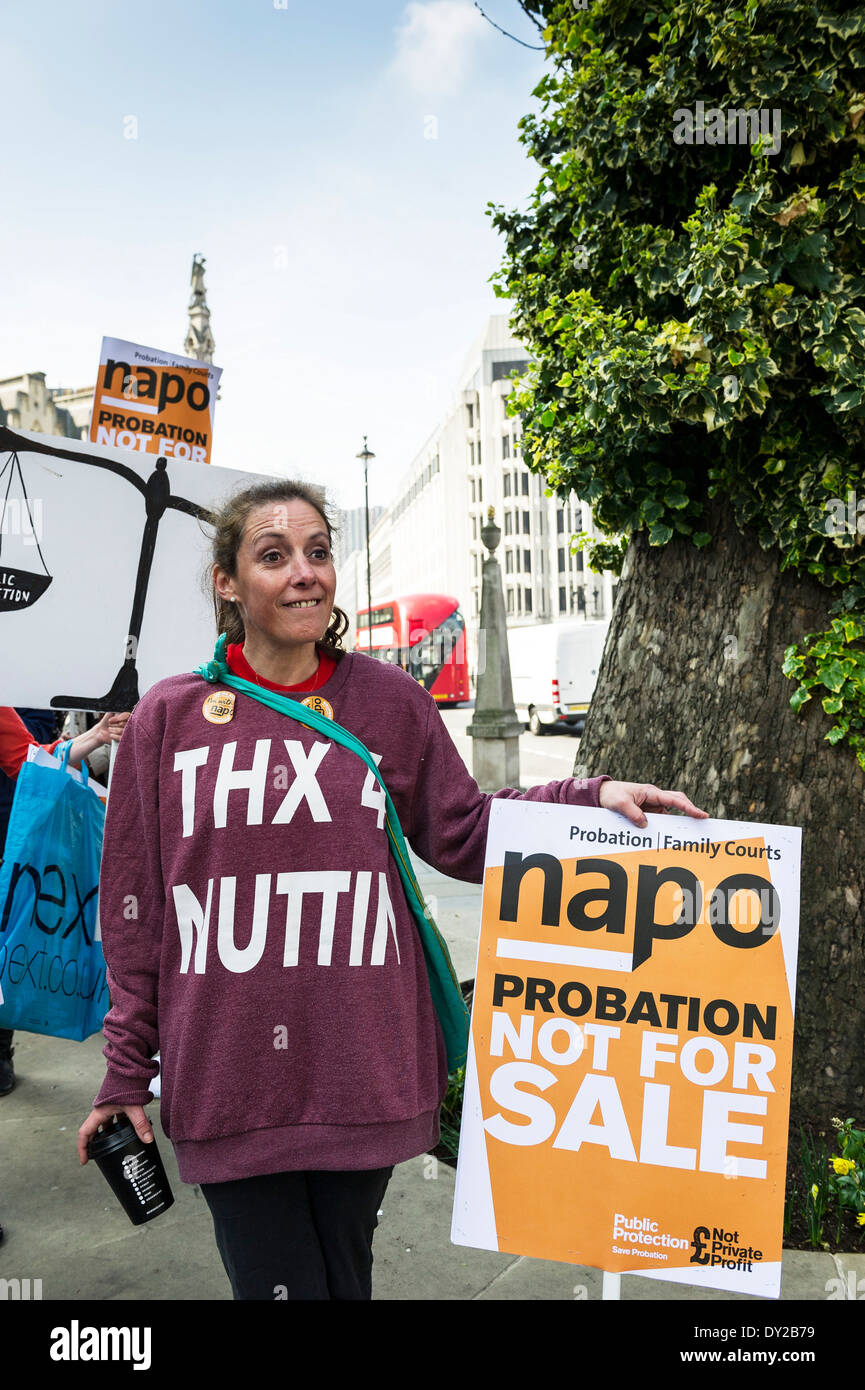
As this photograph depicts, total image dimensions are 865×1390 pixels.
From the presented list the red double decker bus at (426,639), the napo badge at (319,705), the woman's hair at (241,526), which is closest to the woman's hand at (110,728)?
the woman's hair at (241,526)

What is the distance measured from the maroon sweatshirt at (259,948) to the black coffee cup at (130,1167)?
6 cm

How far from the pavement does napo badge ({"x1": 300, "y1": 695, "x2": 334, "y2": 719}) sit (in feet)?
5.80

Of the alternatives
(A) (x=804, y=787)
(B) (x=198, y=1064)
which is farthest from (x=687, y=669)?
(B) (x=198, y=1064)

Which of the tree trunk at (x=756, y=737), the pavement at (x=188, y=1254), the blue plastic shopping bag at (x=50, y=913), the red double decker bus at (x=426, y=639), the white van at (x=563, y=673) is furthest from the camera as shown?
the red double decker bus at (x=426, y=639)

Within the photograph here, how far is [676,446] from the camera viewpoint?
146 inches

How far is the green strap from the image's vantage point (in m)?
1.78

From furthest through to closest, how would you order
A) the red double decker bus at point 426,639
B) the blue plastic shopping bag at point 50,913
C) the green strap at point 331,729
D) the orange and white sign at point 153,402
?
the red double decker bus at point 426,639 → the orange and white sign at point 153,402 → the blue plastic shopping bag at point 50,913 → the green strap at point 331,729

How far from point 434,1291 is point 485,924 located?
51.1 inches

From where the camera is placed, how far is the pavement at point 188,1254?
8.77 ft

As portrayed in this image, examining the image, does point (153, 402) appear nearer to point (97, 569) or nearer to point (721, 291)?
point (97, 569)

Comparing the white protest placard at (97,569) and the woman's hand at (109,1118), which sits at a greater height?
the white protest placard at (97,569)

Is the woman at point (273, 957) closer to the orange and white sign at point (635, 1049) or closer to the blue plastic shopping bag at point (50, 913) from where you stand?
the orange and white sign at point (635, 1049)

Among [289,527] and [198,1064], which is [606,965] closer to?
[198,1064]

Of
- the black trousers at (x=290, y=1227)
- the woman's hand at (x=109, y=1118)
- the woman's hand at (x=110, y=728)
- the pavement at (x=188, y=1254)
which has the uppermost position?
the woman's hand at (x=110, y=728)
